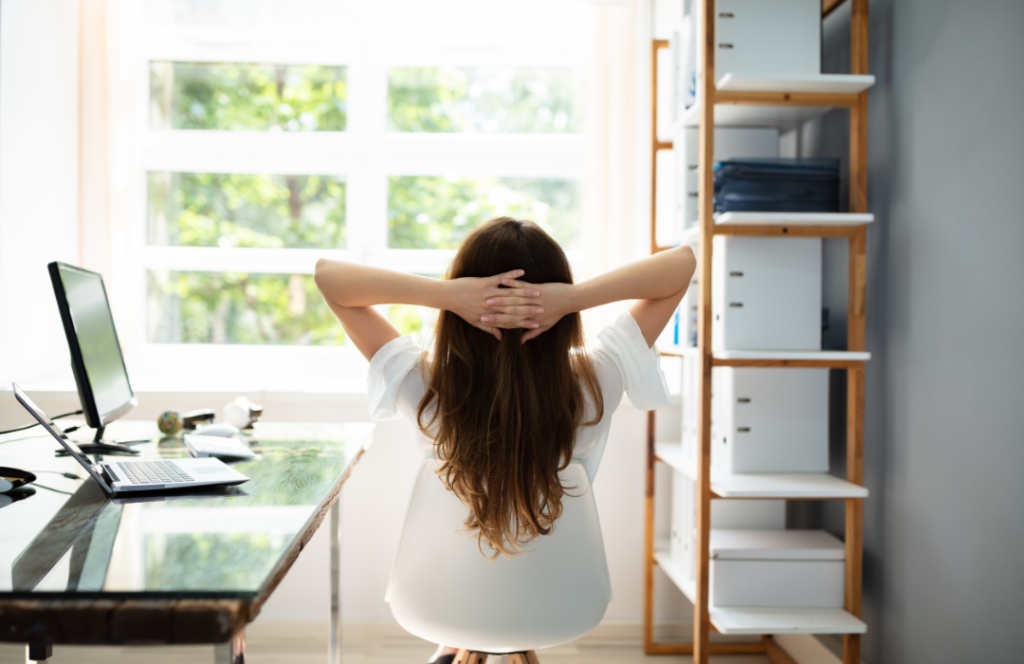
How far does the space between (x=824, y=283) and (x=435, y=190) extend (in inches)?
59.1

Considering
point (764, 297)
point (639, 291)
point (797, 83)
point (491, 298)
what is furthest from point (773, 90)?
point (491, 298)

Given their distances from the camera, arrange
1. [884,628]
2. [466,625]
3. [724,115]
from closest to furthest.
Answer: [466,625], [884,628], [724,115]

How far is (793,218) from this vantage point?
1613 mm

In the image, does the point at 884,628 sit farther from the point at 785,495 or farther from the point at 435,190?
the point at 435,190

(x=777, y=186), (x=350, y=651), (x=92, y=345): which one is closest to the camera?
(x=92, y=345)

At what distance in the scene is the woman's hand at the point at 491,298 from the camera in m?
1.08

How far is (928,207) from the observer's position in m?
1.55

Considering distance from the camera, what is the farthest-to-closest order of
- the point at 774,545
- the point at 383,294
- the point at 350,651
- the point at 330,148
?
1. the point at 330,148
2. the point at 350,651
3. the point at 774,545
4. the point at 383,294

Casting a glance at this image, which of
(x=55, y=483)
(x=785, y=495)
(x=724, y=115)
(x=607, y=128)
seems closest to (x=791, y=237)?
(x=724, y=115)

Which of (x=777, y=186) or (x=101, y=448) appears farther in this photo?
(x=777, y=186)

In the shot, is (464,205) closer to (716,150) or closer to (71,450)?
(716,150)

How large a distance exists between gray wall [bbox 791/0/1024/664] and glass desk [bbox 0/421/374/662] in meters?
1.34

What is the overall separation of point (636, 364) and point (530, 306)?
242mm

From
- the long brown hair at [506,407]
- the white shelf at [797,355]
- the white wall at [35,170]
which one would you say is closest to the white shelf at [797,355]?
the white shelf at [797,355]
